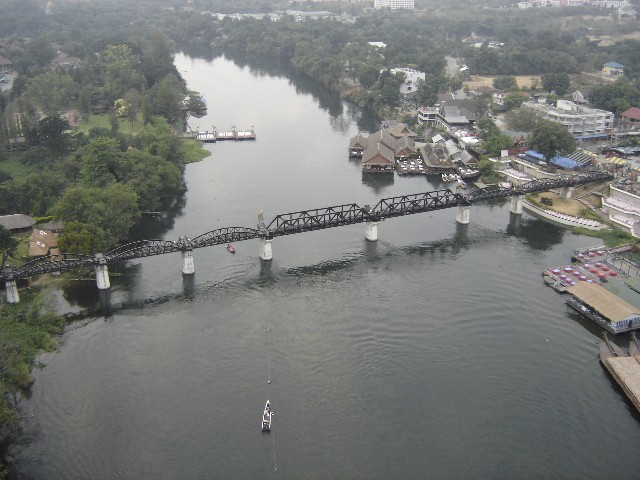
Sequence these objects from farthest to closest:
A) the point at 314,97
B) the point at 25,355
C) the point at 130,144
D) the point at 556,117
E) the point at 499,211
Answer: the point at 314,97 → the point at 556,117 → the point at 130,144 → the point at 499,211 → the point at 25,355

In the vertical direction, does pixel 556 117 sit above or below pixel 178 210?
above

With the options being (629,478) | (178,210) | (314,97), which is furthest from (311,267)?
(314,97)

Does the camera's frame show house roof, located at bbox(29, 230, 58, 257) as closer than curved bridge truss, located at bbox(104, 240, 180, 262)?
No

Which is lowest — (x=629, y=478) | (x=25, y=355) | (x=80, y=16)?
(x=629, y=478)

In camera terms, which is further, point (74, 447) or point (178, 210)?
point (178, 210)

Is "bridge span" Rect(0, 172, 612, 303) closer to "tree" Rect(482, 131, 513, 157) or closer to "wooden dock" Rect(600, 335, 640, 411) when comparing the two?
"tree" Rect(482, 131, 513, 157)

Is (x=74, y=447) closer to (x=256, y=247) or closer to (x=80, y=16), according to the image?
(x=256, y=247)

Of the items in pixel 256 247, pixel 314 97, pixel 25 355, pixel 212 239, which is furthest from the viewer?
pixel 314 97

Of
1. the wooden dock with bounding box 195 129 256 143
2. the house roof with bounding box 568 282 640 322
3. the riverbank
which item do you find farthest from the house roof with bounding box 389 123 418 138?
the riverbank
